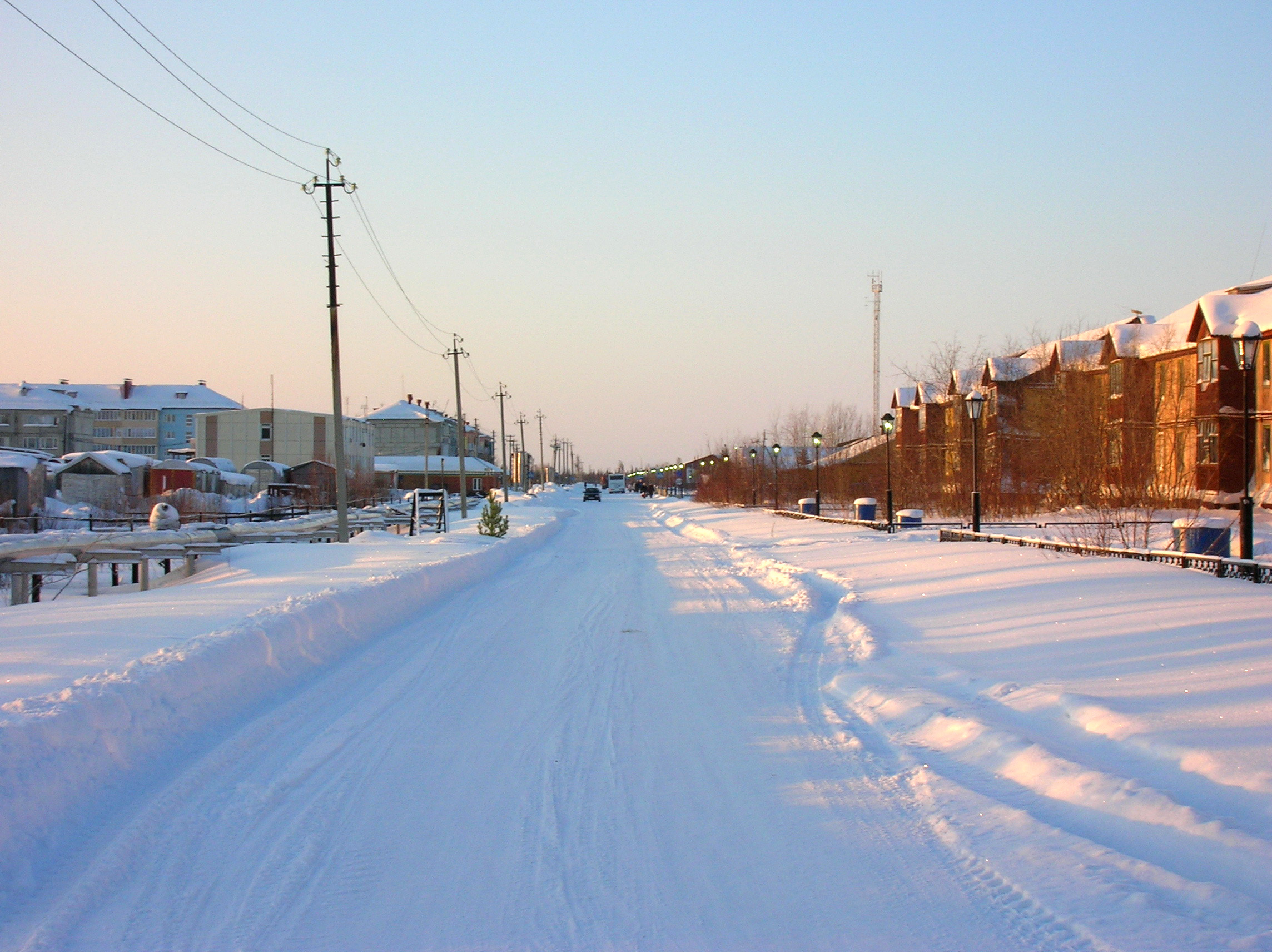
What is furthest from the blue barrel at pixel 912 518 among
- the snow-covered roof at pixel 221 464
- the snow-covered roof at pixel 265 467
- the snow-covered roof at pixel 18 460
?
the snow-covered roof at pixel 265 467

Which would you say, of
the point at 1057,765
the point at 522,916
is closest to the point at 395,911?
the point at 522,916

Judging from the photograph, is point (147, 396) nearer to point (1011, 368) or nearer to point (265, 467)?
point (265, 467)

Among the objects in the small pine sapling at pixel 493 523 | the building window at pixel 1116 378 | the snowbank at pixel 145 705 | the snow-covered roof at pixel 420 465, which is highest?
the building window at pixel 1116 378

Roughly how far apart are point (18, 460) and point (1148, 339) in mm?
55951

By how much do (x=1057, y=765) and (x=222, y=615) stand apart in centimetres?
913

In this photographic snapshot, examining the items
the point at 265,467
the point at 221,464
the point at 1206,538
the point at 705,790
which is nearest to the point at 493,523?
the point at 1206,538

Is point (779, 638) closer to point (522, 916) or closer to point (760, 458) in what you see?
point (522, 916)

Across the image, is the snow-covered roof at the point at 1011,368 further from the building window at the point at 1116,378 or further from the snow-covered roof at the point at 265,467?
the snow-covered roof at the point at 265,467

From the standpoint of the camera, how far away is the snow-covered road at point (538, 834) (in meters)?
4.06

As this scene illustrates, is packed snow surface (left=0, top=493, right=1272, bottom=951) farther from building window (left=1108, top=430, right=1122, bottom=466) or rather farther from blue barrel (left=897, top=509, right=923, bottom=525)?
building window (left=1108, top=430, right=1122, bottom=466)

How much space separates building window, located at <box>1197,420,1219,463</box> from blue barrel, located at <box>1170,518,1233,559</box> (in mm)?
23658

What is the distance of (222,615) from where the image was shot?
435 inches

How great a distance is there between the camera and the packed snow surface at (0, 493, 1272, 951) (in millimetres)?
4133

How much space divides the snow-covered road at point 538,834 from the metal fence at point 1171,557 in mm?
6646
